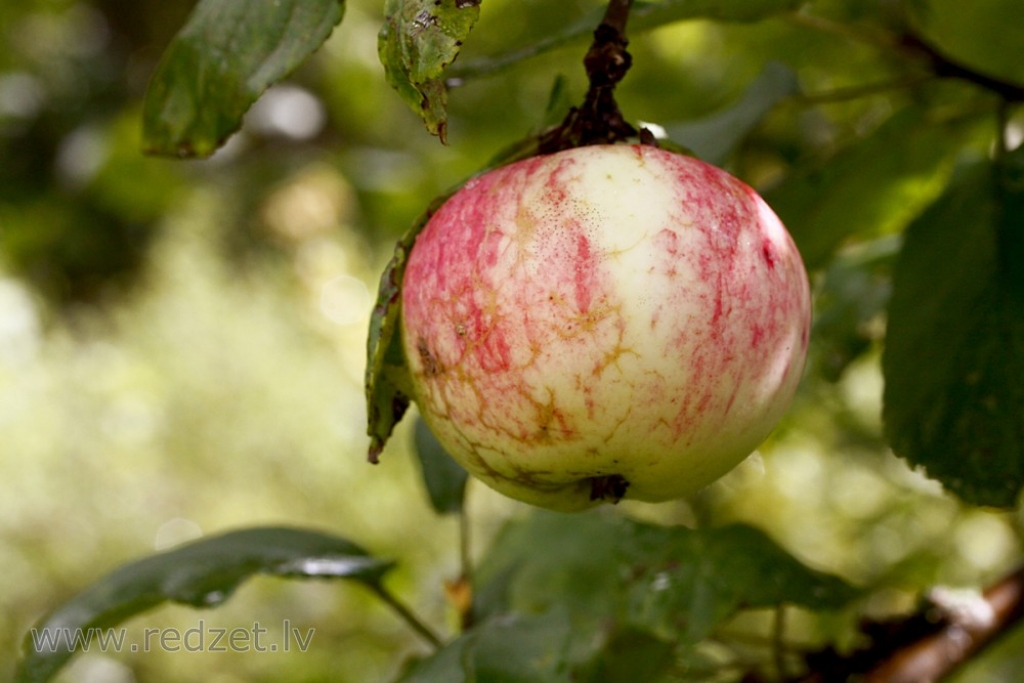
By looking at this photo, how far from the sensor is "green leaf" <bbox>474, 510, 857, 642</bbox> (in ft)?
2.04

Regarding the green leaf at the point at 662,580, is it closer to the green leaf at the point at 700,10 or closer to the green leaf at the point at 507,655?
the green leaf at the point at 507,655

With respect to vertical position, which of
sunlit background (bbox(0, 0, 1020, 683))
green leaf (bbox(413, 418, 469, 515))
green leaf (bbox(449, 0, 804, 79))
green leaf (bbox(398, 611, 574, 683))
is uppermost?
green leaf (bbox(449, 0, 804, 79))

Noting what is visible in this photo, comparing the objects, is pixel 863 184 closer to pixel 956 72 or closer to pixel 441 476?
pixel 956 72

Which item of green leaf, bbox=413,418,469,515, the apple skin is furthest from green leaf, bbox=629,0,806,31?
green leaf, bbox=413,418,469,515

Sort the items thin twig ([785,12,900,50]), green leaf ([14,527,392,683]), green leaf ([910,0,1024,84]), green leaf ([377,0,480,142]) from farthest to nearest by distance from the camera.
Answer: green leaf ([910,0,1024,84]), thin twig ([785,12,900,50]), green leaf ([14,527,392,683]), green leaf ([377,0,480,142])

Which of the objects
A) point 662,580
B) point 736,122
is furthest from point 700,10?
point 662,580

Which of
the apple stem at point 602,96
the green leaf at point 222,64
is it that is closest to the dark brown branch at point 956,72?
the apple stem at point 602,96

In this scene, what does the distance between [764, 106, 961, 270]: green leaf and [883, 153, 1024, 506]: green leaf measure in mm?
118

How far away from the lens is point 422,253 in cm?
42

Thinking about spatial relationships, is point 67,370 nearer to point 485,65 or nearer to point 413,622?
point 413,622

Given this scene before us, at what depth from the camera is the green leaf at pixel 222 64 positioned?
46 centimetres

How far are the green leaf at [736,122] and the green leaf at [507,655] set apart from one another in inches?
11.2

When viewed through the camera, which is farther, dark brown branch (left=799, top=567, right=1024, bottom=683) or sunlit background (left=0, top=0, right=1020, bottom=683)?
sunlit background (left=0, top=0, right=1020, bottom=683)

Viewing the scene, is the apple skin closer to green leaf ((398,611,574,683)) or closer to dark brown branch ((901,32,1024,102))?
green leaf ((398,611,574,683))
